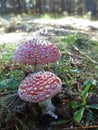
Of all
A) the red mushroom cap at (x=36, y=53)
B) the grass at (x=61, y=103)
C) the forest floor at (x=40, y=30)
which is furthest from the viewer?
the forest floor at (x=40, y=30)

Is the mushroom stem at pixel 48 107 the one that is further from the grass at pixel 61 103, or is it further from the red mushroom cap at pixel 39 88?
the red mushroom cap at pixel 39 88

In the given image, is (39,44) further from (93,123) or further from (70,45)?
(70,45)

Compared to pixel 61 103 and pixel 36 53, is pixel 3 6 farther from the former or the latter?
pixel 61 103

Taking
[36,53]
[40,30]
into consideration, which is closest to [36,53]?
[36,53]

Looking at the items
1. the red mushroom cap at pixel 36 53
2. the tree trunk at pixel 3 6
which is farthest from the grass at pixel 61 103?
the tree trunk at pixel 3 6

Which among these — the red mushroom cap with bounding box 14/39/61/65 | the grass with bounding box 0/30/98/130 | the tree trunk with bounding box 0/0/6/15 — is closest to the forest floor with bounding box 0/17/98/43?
the grass with bounding box 0/30/98/130

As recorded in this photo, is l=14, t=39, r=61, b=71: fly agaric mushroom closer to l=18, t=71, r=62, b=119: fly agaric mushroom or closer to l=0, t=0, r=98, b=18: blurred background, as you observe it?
l=18, t=71, r=62, b=119: fly agaric mushroom
